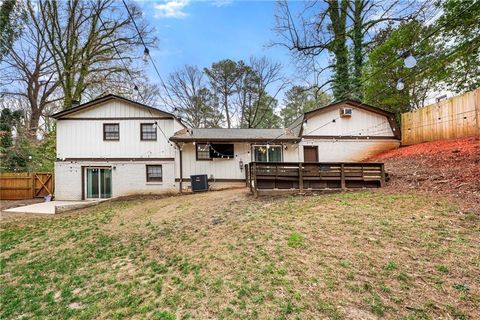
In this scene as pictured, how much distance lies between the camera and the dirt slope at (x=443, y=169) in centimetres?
692

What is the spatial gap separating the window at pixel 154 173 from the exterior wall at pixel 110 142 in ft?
2.07

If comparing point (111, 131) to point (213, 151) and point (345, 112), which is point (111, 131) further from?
point (345, 112)

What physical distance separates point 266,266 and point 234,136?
10.8 m

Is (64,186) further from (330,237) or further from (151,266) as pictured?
(330,237)

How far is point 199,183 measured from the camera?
44.3 feet

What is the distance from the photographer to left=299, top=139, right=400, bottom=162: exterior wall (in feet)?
48.4

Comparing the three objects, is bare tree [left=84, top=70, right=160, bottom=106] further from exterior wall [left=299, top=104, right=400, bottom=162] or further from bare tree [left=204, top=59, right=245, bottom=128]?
exterior wall [left=299, top=104, right=400, bottom=162]

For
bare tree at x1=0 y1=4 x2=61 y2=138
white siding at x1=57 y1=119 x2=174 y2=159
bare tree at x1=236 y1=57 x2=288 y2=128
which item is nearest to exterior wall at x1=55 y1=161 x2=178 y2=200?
white siding at x1=57 y1=119 x2=174 y2=159

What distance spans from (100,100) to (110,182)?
14.8 feet

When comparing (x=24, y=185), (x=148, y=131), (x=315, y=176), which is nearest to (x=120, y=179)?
(x=148, y=131)

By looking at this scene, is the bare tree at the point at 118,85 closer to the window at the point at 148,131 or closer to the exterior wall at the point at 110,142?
the exterior wall at the point at 110,142

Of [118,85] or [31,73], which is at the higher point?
[31,73]

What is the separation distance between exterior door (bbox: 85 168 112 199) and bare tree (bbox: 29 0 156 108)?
7.50 meters

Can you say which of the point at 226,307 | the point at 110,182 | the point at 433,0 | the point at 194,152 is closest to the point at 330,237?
the point at 226,307
